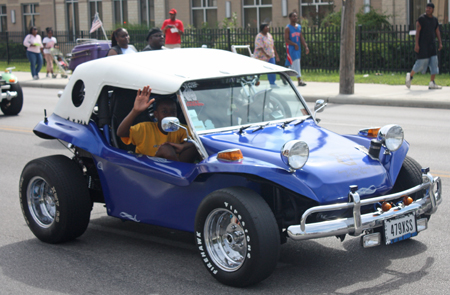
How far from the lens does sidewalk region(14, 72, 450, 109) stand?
15102mm

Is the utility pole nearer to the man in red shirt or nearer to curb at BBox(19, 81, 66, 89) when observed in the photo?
the man in red shirt

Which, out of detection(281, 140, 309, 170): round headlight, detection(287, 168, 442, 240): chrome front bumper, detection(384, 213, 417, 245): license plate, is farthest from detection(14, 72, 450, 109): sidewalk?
detection(281, 140, 309, 170): round headlight

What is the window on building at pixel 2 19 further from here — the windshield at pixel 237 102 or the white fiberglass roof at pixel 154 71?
the windshield at pixel 237 102

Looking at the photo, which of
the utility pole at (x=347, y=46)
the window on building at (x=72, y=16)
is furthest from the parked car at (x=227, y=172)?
the window on building at (x=72, y=16)

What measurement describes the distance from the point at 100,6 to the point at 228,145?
34595mm

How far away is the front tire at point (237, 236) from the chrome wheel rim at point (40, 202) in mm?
1763

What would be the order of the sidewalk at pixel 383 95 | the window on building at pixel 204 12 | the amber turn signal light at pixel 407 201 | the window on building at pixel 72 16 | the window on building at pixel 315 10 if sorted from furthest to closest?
the window on building at pixel 72 16
the window on building at pixel 204 12
the window on building at pixel 315 10
the sidewalk at pixel 383 95
the amber turn signal light at pixel 407 201

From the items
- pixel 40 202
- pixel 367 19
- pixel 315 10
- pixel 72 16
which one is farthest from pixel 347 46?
pixel 72 16

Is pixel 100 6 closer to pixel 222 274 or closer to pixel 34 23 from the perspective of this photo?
pixel 34 23

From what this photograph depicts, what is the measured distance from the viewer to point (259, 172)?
4461mm

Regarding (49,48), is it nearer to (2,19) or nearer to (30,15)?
(30,15)

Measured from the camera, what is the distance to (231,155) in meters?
4.64

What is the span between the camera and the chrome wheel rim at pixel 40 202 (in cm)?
581

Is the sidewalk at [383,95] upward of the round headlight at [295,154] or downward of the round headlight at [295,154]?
downward
